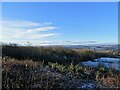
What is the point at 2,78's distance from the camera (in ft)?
18.6

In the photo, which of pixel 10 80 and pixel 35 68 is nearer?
pixel 10 80

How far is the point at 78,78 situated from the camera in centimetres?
650

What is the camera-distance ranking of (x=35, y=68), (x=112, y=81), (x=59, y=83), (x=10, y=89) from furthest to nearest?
1. (x=35, y=68)
2. (x=112, y=81)
3. (x=59, y=83)
4. (x=10, y=89)

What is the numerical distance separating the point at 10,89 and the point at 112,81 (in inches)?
93.8

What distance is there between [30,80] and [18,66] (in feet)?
4.35

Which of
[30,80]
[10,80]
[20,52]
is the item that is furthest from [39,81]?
[20,52]

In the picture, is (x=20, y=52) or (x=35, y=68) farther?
(x=20, y=52)

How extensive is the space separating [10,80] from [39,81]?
2.12 ft

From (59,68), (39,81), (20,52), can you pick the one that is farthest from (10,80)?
(20,52)

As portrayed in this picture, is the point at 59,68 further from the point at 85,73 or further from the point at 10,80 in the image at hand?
the point at 10,80

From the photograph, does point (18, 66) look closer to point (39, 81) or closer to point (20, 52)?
point (39, 81)

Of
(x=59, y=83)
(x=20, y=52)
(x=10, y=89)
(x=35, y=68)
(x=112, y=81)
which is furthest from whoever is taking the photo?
(x=20, y=52)

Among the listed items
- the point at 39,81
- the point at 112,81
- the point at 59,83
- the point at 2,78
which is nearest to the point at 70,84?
the point at 59,83

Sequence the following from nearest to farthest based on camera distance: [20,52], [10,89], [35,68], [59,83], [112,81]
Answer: [10,89] < [59,83] < [112,81] < [35,68] < [20,52]
